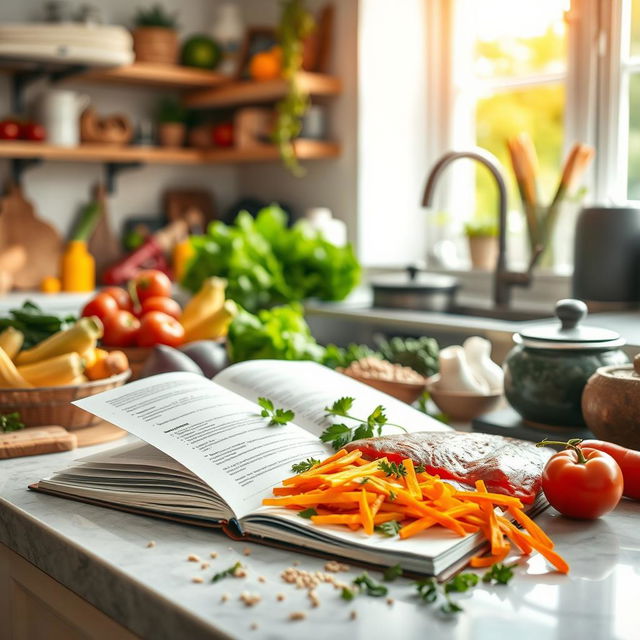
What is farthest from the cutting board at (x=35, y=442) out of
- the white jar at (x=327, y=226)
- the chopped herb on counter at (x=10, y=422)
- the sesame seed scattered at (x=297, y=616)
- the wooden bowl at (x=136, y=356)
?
the white jar at (x=327, y=226)

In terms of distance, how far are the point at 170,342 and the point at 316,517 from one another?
828 millimetres

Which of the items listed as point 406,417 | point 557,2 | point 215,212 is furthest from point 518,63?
point 406,417

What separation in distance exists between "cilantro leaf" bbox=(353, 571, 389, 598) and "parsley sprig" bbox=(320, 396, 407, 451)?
31 centimetres

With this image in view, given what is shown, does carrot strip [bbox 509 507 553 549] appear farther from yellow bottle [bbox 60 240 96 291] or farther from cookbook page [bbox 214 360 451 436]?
yellow bottle [bbox 60 240 96 291]

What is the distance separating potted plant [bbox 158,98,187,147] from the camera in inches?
147

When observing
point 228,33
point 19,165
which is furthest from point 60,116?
point 228,33

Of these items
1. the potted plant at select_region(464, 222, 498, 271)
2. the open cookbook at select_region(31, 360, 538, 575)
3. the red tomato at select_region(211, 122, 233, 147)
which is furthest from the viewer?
the red tomato at select_region(211, 122, 233, 147)

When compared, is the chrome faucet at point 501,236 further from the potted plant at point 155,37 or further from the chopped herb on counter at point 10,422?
the potted plant at point 155,37

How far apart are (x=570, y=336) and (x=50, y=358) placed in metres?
0.80

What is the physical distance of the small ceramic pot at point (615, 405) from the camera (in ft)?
3.62

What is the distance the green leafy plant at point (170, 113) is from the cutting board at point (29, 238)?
2.25 ft

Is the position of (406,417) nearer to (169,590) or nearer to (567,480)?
(567,480)

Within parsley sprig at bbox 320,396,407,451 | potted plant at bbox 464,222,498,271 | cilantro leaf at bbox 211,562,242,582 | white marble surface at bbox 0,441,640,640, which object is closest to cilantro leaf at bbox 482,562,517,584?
white marble surface at bbox 0,441,640,640

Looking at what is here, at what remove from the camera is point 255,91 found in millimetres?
3400
